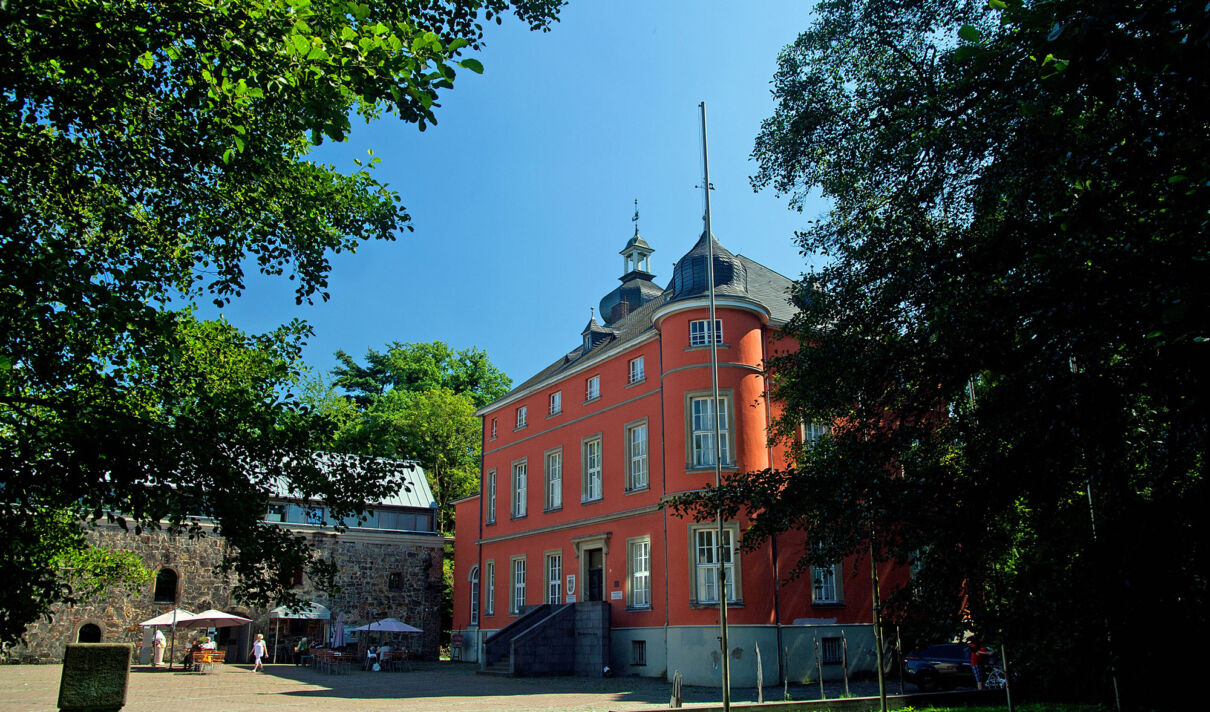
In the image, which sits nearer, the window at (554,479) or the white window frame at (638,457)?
the white window frame at (638,457)

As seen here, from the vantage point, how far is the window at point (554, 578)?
1113 inches

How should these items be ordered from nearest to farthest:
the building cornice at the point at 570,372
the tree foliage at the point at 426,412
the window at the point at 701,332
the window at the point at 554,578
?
the window at the point at 701,332, the building cornice at the point at 570,372, the window at the point at 554,578, the tree foliage at the point at 426,412

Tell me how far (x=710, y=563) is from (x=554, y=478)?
8.81m

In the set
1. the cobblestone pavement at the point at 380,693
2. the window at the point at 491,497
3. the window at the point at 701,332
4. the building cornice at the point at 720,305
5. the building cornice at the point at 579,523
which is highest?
the building cornice at the point at 720,305

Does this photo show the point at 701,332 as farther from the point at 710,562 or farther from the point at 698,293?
the point at 710,562

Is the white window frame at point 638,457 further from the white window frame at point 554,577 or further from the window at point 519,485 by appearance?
the window at point 519,485

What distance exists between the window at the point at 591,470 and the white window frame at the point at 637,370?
2.55m

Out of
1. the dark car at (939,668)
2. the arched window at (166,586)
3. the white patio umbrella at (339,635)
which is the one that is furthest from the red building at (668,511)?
the arched window at (166,586)

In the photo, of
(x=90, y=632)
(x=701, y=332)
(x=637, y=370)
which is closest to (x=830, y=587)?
(x=701, y=332)

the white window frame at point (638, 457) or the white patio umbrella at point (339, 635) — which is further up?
the white window frame at point (638, 457)

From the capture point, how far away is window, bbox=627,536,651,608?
78.8 feet

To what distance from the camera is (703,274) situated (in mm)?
24047

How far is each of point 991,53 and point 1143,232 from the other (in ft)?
16.0

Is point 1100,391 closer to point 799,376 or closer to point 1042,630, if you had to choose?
point 1042,630
